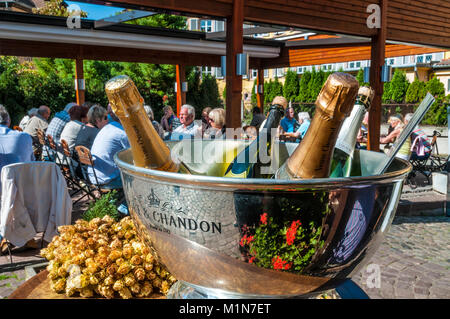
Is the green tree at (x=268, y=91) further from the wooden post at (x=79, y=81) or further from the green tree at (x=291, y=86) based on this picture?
the wooden post at (x=79, y=81)

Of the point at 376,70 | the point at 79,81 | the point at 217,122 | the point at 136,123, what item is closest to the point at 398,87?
the point at 376,70

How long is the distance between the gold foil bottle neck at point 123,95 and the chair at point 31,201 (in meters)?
3.50

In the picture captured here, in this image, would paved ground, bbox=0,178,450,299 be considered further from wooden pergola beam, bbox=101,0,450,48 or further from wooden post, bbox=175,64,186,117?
wooden post, bbox=175,64,186,117

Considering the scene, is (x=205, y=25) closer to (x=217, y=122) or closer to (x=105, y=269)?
(x=217, y=122)

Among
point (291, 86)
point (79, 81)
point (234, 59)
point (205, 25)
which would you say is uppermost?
point (205, 25)

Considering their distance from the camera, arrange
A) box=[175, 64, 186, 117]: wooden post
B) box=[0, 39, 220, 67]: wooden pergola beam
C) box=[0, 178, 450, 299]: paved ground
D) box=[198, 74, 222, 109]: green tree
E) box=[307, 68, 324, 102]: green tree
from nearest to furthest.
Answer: box=[0, 178, 450, 299]: paved ground < box=[0, 39, 220, 67]: wooden pergola beam < box=[175, 64, 186, 117]: wooden post < box=[198, 74, 222, 109]: green tree < box=[307, 68, 324, 102]: green tree

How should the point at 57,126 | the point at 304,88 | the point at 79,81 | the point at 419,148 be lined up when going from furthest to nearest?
the point at 304,88 < the point at 79,81 < the point at 419,148 < the point at 57,126

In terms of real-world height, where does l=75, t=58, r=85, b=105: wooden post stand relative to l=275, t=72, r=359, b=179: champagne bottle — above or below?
above

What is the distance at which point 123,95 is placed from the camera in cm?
74

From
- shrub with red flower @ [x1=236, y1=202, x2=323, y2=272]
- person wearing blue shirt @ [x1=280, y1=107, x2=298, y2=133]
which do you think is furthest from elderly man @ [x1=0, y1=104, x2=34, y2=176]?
person wearing blue shirt @ [x1=280, y1=107, x2=298, y2=133]

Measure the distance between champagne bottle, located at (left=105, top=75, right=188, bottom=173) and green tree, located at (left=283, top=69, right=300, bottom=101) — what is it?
Answer: 28.1m

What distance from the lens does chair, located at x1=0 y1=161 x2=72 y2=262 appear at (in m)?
3.77

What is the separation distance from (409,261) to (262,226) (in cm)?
388

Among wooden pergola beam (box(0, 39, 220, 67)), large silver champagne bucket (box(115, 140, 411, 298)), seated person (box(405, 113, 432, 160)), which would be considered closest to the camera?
large silver champagne bucket (box(115, 140, 411, 298))
